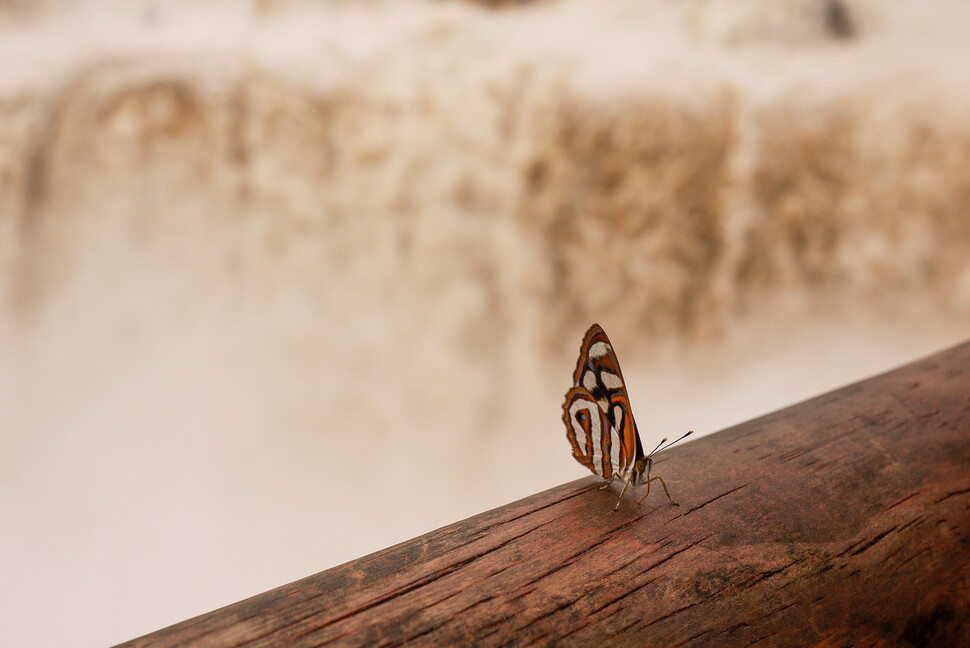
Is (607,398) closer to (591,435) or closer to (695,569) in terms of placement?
(591,435)

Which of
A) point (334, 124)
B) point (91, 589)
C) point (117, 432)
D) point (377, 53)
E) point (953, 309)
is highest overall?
point (377, 53)

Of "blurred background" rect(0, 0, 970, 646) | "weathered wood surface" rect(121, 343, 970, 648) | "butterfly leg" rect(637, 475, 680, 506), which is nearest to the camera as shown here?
"weathered wood surface" rect(121, 343, 970, 648)

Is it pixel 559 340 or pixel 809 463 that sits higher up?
pixel 559 340

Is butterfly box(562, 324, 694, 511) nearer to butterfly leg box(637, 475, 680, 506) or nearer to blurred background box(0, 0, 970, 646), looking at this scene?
butterfly leg box(637, 475, 680, 506)

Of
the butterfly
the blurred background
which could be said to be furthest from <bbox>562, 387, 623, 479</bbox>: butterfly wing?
the blurred background

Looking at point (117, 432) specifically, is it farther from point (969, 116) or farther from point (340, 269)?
point (969, 116)

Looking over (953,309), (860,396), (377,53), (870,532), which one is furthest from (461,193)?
(870,532)

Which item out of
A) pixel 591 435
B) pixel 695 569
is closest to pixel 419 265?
pixel 591 435

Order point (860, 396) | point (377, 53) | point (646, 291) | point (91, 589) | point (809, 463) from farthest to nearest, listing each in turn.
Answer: point (377, 53) < point (646, 291) < point (91, 589) < point (860, 396) < point (809, 463)
